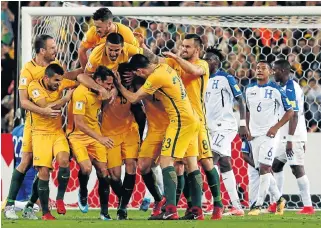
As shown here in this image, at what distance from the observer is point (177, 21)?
1565 centimetres

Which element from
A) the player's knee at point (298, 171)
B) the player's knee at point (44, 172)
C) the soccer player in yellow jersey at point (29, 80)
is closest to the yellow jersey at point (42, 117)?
the soccer player in yellow jersey at point (29, 80)

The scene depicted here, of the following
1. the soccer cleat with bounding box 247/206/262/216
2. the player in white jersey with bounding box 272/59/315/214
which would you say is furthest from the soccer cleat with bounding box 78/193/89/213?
the player in white jersey with bounding box 272/59/315/214

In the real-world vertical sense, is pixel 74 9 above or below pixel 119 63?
above

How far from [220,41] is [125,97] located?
6092 mm

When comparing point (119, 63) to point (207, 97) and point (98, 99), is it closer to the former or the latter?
point (98, 99)

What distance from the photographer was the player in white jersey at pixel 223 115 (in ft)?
45.4

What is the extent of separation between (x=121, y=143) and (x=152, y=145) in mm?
448

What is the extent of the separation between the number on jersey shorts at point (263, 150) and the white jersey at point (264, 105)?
80 millimetres

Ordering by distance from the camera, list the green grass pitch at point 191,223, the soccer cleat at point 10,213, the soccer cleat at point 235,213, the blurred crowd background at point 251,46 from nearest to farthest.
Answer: the green grass pitch at point 191,223, the soccer cleat at point 10,213, the soccer cleat at point 235,213, the blurred crowd background at point 251,46

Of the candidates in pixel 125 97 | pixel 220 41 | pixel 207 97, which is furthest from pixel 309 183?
pixel 125 97

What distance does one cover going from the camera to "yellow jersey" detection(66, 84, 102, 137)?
1231 cm

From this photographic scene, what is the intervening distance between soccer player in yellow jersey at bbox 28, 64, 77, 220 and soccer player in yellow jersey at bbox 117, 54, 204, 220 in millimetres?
861

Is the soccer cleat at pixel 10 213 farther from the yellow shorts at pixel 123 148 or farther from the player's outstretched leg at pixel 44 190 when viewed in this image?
the yellow shorts at pixel 123 148

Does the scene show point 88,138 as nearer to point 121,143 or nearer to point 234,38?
point 121,143
